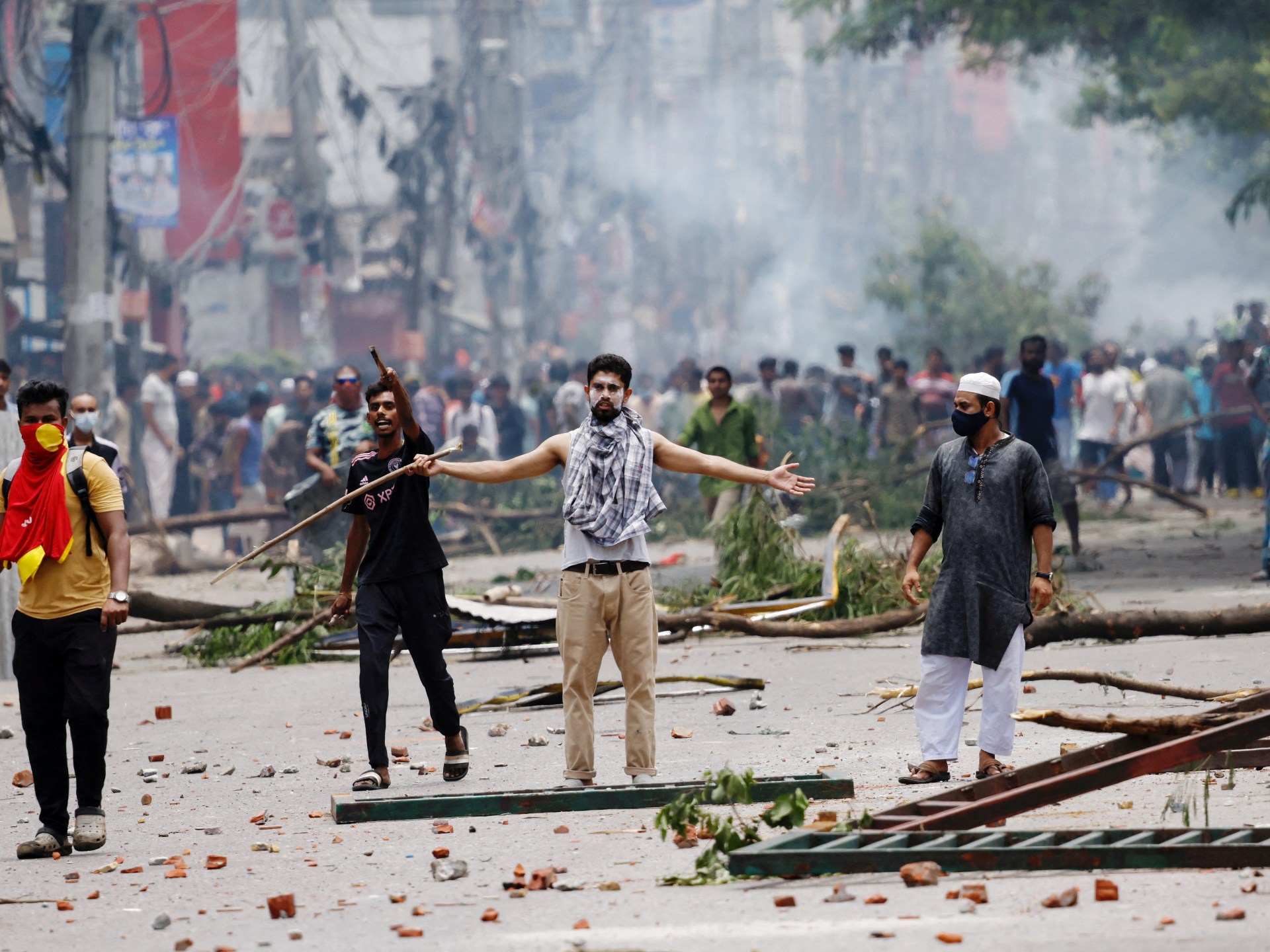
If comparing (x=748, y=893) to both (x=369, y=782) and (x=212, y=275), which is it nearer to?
(x=369, y=782)

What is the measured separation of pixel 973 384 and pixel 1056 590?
345 centimetres

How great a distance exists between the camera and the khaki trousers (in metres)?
6.68

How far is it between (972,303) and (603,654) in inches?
1110

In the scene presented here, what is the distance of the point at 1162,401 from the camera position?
69.8 feet

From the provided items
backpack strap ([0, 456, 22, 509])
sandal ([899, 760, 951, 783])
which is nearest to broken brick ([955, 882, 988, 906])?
sandal ([899, 760, 951, 783])

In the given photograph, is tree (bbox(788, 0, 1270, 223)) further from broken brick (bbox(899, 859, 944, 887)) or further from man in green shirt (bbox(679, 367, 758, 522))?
broken brick (bbox(899, 859, 944, 887))

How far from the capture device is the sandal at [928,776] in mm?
6664

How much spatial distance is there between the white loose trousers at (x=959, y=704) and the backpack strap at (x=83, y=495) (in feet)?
10.1

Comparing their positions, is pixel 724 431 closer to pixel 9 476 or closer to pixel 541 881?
pixel 9 476

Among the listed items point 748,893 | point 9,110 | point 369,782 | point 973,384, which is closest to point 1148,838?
point 748,893

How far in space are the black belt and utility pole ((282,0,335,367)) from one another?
3160cm

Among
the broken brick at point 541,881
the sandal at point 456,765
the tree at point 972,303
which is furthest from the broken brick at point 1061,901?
the tree at point 972,303

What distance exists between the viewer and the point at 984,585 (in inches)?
266

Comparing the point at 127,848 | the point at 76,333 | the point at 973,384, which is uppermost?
the point at 76,333
